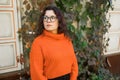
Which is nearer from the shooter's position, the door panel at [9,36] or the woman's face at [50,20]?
the woman's face at [50,20]

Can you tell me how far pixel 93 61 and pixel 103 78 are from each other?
376 mm

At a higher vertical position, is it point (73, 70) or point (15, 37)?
point (15, 37)

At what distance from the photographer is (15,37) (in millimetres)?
2311

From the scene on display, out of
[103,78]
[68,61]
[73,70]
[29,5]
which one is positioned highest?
[29,5]

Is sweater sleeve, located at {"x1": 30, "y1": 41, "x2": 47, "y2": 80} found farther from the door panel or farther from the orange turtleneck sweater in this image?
the door panel

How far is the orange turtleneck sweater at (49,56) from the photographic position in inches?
53.7

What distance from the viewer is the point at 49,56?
1377 mm

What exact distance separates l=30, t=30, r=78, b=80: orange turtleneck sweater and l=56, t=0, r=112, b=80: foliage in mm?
1082

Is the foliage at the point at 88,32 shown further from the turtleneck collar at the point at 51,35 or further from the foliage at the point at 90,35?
the turtleneck collar at the point at 51,35

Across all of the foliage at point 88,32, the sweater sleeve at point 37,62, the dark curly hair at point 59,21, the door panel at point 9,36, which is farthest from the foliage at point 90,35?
the sweater sleeve at point 37,62

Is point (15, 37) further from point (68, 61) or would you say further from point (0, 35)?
point (68, 61)

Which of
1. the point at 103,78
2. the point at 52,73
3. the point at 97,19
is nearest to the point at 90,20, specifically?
the point at 97,19

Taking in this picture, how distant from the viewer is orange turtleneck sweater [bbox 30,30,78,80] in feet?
4.48

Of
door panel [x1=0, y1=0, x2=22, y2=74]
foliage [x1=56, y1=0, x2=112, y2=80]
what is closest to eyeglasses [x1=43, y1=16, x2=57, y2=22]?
door panel [x1=0, y1=0, x2=22, y2=74]
